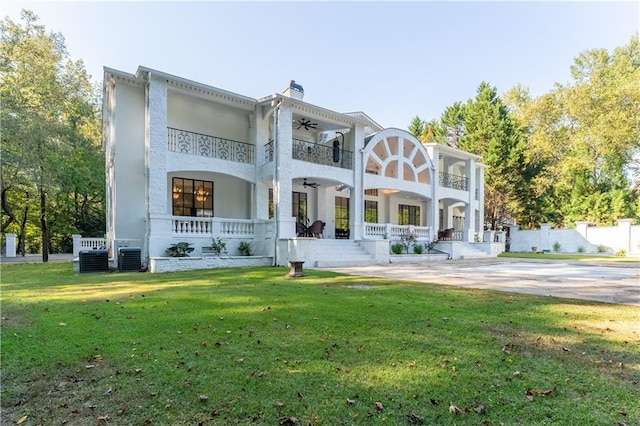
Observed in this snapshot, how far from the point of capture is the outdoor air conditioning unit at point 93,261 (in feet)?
36.6

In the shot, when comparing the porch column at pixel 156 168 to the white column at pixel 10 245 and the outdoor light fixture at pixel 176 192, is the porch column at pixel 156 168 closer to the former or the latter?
the outdoor light fixture at pixel 176 192

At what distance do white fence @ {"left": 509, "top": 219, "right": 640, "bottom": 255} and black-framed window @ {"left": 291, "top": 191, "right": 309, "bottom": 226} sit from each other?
76.6ft

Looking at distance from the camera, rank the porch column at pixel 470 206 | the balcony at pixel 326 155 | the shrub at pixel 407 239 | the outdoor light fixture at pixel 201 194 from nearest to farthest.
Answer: the outdoor light fixture at pixel 201 194 → the balcony at pixel 326 155 → the shrub at pixel 407 239 → the porch column at pixel 470 206

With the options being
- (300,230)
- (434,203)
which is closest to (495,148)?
(434,203)

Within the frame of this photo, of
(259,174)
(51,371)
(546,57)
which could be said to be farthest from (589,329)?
(546,57)

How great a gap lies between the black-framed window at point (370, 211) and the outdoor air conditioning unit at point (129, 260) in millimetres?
13174

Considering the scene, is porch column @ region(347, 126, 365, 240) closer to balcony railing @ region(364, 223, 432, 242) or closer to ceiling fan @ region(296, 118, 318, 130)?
balcony railing @ region(364, 223, 432, 242)

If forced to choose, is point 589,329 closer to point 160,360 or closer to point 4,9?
point 160,360

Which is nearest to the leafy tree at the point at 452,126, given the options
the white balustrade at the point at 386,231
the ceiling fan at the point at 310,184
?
the white balustrade at the point at 386,231

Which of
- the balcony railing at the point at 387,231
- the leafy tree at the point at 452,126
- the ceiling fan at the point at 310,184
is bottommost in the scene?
the balcony railing at the point at 387,231

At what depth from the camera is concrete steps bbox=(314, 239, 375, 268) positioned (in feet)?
43.0

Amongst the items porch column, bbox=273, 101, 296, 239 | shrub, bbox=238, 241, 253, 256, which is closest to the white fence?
porch column, bbox=273, 101, 296, 239

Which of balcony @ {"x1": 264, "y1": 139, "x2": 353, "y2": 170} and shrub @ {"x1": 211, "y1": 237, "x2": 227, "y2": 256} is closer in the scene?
shrub @ {"x1": 211, "y1": 237, "x2": 227, "y2": 256}

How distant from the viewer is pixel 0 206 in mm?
20969
